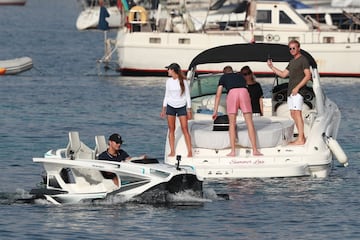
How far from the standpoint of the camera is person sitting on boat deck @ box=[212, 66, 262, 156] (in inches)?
Result: 826

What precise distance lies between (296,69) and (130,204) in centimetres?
443

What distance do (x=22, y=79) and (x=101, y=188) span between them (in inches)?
960

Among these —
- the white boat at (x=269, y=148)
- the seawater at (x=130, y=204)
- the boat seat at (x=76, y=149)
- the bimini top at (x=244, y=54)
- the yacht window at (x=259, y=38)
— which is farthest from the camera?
the yacht window at (x=259, y=38)

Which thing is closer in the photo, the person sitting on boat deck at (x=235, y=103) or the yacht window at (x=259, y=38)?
the person sitting on boat deck at (x=235, y=103)

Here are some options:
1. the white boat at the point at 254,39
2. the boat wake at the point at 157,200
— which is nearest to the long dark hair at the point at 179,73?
the boat wake at the point at 157,200

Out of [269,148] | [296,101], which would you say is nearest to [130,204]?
[269,148]

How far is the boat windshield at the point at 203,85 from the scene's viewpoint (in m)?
24.1

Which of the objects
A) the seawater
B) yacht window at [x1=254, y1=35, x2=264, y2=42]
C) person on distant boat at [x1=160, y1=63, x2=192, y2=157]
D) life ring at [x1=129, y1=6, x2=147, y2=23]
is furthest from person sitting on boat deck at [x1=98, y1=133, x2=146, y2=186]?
life ring at [x1=129, y1=6, x2=147, y2=23]

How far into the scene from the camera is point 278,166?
20688 millimetres

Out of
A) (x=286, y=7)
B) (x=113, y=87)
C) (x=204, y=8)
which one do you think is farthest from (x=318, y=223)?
(x=204, y=8)

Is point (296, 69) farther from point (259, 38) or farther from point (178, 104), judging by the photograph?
point (259, 38)

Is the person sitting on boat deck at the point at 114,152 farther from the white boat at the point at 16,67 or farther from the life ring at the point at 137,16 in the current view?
the white boat at the point at 16,67

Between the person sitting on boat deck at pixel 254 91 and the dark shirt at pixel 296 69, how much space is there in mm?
1041

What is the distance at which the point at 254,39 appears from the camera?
42.0 meters
